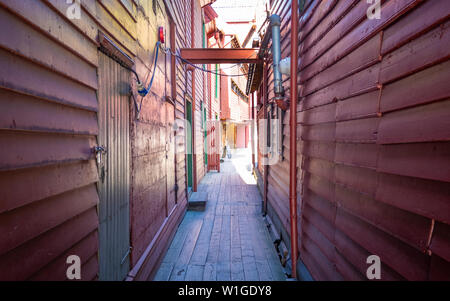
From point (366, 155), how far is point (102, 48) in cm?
196

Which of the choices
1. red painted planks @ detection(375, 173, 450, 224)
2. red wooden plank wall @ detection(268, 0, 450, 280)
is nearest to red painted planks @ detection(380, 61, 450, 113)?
red wooden plank wall @ detection(268, 0, 450, 280)

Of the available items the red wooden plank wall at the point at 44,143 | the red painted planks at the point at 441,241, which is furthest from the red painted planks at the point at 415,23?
the red wooden plank wall at the point at 44,143

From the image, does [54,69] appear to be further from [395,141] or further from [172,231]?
[172,231]

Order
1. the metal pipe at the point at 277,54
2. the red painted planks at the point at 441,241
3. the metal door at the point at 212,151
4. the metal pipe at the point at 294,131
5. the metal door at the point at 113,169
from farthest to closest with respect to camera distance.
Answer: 1. the metal door at the point at 212,151
2. the metal pipe at the point at 277,54
3. the metal pipe at the point at 294,131
4. the metal door at the point at 113,169
5. the red painted planks at the point at 441,241

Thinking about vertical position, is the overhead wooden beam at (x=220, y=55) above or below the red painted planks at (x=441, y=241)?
above

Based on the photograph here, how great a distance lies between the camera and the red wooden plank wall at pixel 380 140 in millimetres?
929

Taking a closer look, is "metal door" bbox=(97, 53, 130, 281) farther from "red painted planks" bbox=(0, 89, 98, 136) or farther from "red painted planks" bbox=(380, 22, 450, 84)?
"red painted planks" bbox=(380, 22, 450, 84)

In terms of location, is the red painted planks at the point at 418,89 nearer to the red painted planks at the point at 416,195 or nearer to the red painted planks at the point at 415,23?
the red painted planks at the point at 415,23

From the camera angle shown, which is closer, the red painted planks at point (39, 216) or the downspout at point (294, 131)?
the red painted planks at point (39, 216)

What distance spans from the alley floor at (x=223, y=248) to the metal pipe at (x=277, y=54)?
2366 mm

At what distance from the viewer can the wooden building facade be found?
92 centimetres

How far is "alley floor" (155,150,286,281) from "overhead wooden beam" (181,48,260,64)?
3.48 metres
